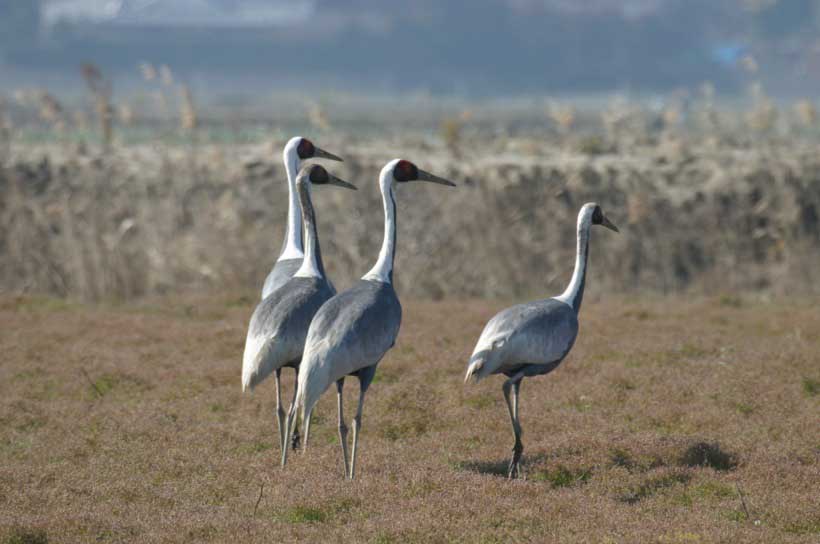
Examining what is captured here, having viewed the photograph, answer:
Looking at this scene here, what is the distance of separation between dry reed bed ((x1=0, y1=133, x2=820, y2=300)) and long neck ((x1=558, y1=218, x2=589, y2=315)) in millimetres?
10603

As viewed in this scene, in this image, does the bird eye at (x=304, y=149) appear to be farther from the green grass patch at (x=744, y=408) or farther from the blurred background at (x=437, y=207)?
the blurred background at (x=437, y=207)

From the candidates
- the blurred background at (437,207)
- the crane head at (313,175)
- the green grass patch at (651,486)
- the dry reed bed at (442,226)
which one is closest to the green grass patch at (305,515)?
the green grass patch at (651,486)

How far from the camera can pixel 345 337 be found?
981 centimetres

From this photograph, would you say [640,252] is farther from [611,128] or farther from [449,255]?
[611,128]

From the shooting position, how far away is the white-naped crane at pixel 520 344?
1023 cm

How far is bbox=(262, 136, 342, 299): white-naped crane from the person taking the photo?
12.3 m

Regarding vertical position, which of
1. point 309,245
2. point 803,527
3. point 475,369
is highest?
point 309,245

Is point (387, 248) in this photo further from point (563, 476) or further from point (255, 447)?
point (563, 476)

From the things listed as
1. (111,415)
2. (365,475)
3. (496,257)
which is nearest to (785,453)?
(365,475)

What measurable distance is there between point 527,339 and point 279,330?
206cm

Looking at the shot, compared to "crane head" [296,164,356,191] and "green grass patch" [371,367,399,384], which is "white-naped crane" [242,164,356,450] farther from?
"green grass patch" [371,367,399,384]

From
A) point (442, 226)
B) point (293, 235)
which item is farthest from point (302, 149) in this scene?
point (442, 226)

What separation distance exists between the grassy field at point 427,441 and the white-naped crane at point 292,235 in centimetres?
141

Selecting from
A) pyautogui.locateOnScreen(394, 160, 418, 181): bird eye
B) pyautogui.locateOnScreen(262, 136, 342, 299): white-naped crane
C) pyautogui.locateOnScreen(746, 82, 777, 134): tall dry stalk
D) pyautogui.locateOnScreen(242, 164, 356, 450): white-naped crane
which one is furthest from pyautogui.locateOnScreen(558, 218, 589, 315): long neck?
pyautogui.locateOnScreen(746, 82, 777, 134): tall dry stalk
